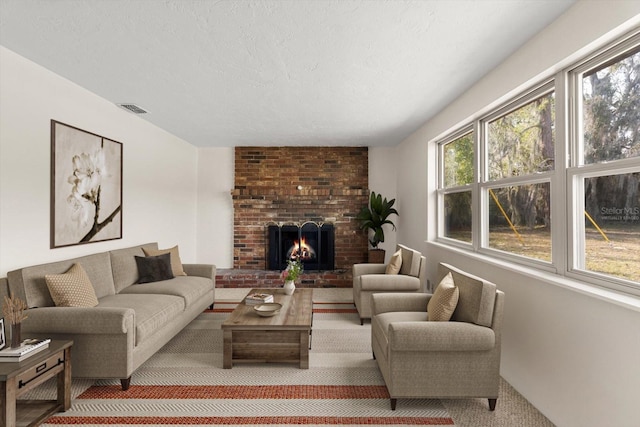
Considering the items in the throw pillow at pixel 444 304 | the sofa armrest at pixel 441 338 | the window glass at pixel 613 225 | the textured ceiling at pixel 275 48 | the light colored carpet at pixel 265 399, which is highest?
the textured ceiling at pixel 275 48

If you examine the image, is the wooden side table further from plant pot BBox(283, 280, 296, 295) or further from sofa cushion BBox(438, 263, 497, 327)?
sofa cushion BBox(438, 263, 497, 327)

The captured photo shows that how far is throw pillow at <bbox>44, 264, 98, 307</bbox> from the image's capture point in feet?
8.64

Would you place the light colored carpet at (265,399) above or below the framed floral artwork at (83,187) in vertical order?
below

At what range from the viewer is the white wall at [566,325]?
169cm

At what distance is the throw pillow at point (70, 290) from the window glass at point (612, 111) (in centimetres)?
384

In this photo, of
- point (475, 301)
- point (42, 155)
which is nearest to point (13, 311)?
point (42, 155)

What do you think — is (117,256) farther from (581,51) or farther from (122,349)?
(581,51)

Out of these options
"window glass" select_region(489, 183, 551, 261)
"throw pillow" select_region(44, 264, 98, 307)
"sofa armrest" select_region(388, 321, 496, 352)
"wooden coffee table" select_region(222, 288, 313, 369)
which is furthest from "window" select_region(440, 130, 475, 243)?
"throw pillow" select_region(44, 264, 98, 307)

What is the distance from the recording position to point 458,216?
415 centimetres

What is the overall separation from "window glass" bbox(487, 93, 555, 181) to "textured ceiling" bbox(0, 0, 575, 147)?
0.48 metres

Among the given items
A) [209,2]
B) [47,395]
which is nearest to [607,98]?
[209,2]

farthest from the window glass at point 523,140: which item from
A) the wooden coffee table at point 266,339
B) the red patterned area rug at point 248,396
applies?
the wooden coffee table at point 266,339

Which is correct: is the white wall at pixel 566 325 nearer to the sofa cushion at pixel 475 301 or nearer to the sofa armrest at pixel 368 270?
the sofa cushion at pixel 475 301

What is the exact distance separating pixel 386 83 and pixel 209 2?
5.76 ft
